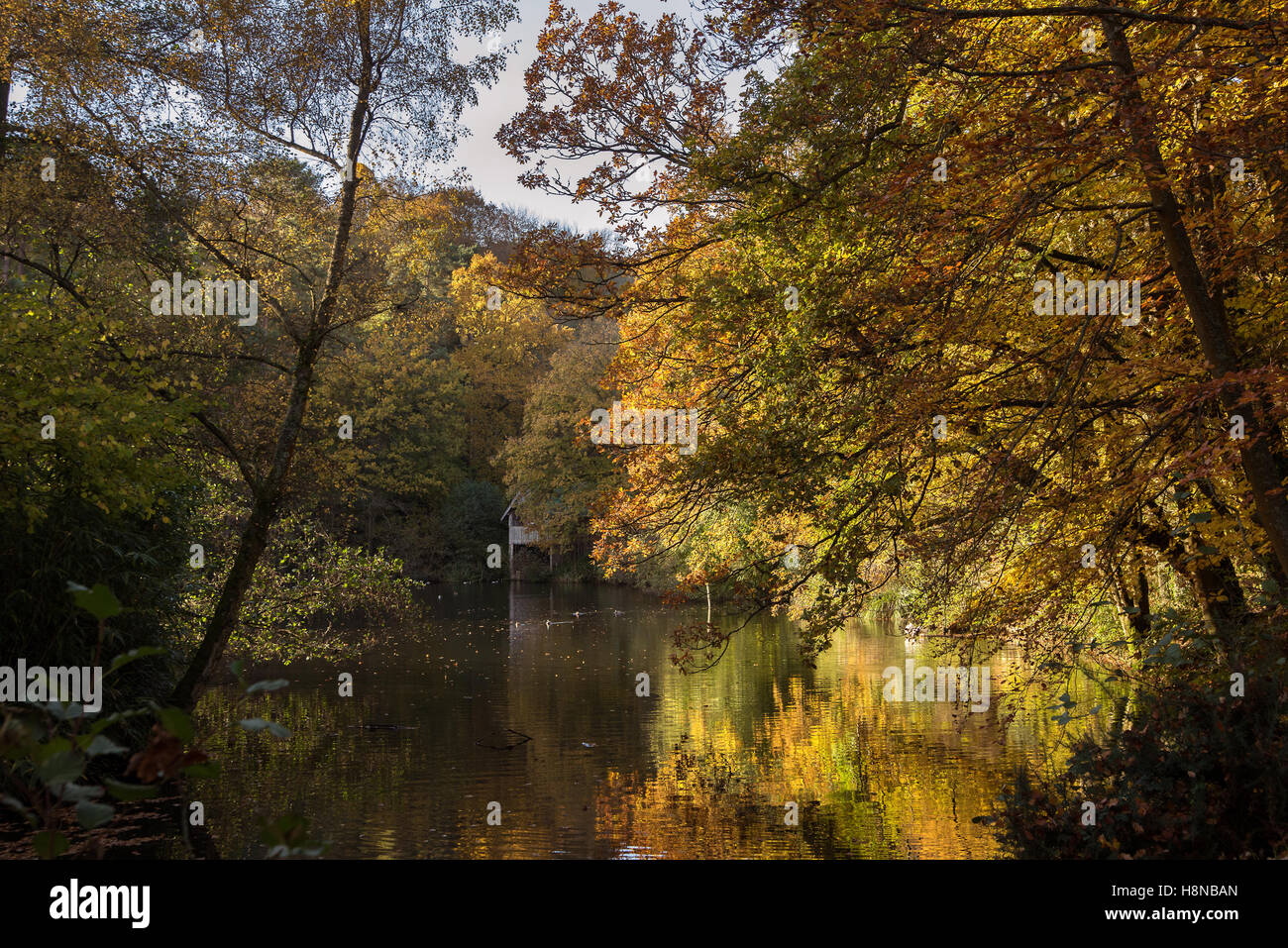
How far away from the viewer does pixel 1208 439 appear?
737 centimetres

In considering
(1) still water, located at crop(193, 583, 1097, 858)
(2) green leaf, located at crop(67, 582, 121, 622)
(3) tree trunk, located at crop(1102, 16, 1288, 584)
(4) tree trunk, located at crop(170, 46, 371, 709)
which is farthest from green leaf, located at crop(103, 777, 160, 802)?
(4) tree trunk, located at crop(170, 46, 371, 709)

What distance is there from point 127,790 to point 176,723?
0.39 feet

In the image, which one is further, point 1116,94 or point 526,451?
point 526,451

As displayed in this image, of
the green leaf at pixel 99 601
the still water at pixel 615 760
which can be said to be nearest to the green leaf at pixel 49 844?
the green leaf at pixel 99 601

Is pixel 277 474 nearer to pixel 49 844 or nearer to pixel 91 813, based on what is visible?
pixel 49 844

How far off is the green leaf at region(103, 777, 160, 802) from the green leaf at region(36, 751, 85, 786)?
53mm

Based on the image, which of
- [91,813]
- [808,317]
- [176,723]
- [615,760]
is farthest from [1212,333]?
[615,760]

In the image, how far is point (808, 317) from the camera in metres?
9.01

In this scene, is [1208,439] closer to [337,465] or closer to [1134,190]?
[1134,190]

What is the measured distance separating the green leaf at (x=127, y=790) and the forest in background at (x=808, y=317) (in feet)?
19.0

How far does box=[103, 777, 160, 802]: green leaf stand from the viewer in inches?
60.6

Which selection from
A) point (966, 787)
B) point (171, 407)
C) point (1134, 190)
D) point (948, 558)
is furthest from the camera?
point (966, 787)

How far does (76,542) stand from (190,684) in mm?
2196

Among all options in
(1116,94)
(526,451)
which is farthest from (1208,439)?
(526,451)
